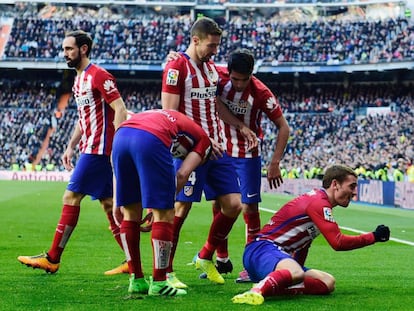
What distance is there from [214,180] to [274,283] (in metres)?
1.74

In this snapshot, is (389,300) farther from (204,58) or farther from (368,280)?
(204,58)

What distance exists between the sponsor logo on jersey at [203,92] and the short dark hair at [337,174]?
152 cm

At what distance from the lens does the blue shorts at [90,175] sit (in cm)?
844

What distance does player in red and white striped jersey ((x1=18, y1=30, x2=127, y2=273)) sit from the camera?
27.4 ft

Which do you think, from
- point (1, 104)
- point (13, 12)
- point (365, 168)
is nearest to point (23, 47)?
point (1, 104)

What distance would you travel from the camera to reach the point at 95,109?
8523mm

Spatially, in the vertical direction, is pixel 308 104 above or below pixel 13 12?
below

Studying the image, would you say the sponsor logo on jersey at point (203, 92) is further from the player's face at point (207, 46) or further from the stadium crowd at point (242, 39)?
the stadium crowd at point (242, 39)

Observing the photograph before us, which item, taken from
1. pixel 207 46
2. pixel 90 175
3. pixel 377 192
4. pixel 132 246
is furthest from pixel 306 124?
pixel 132 246

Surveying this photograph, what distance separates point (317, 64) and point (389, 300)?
5081cm

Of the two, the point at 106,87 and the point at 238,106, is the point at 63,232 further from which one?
the point at 238,106

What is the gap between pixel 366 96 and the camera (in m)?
56.9

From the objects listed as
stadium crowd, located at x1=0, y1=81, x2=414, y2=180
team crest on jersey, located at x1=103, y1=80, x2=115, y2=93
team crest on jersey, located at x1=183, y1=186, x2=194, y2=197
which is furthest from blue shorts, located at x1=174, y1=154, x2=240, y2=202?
stadium crowd, located at x1=0, y1=81, x2=414, y2=180

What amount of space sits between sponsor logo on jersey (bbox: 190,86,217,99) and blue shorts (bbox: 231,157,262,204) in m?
1.09
